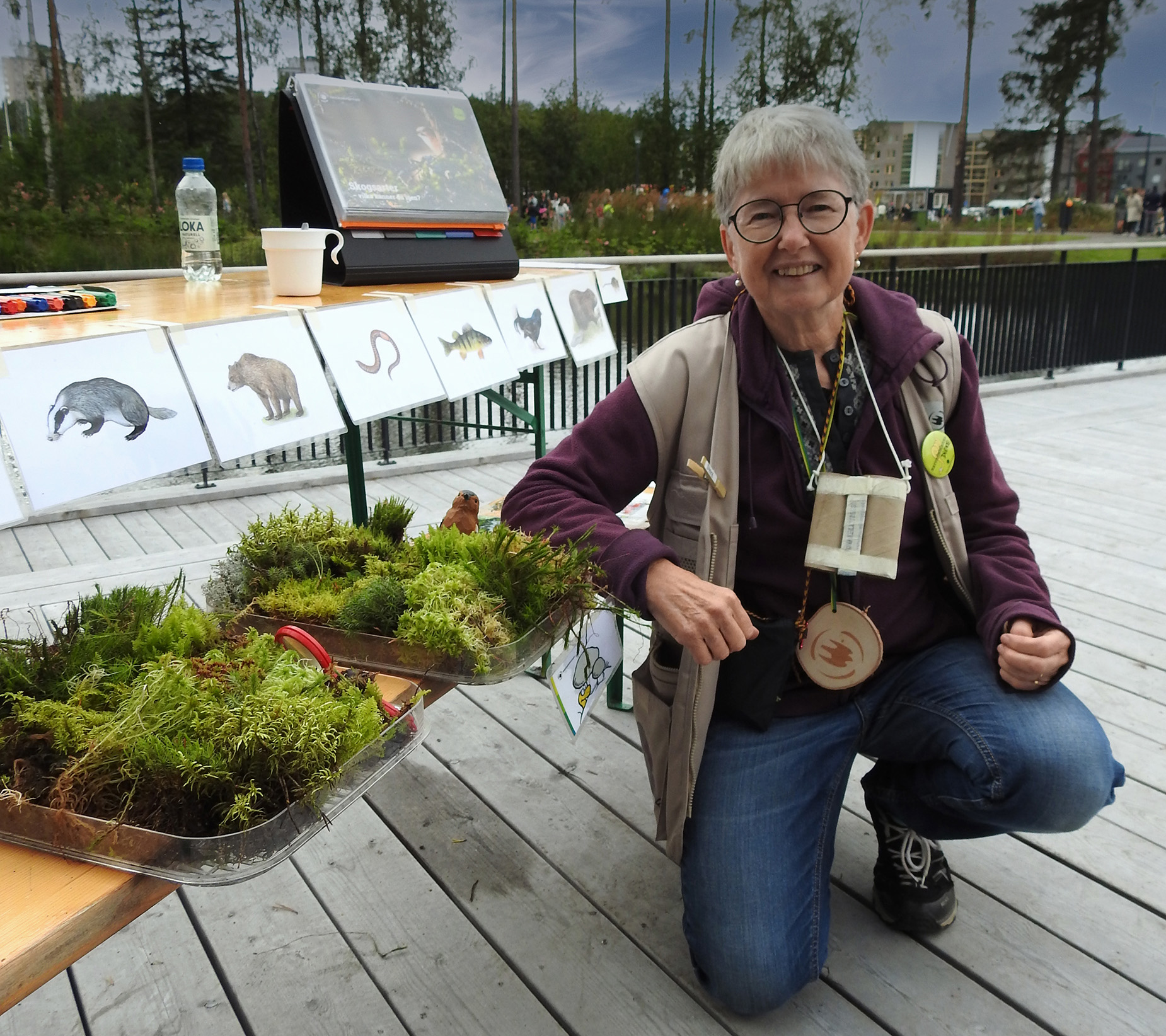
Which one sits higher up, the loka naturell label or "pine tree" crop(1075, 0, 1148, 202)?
"pine tree" crop(1075, 0, 1148, 202)

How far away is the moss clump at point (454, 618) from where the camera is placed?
133cm

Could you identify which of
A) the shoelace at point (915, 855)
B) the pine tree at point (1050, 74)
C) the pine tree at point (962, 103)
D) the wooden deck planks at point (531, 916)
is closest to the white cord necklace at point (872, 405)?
the shoelace at point (915, 855)

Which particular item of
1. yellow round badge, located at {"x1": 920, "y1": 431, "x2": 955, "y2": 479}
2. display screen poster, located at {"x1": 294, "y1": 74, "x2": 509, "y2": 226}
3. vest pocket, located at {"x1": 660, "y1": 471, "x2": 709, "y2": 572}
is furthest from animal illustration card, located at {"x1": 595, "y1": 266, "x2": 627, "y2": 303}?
yellow round badge, located at {"x1": 920, "y1": 431, "x2": 955, "y2": 479}

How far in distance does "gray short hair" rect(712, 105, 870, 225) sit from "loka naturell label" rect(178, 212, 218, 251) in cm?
121

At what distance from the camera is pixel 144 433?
50.4 inches

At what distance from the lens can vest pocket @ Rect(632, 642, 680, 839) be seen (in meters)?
1.62

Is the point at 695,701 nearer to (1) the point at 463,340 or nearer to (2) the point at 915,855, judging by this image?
(2) the point at 915,855

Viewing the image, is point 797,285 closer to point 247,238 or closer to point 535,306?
point 535,306

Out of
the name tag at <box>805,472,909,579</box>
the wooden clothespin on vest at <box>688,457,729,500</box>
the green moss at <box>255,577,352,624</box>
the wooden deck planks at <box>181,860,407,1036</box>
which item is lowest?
the wooden deck planks at <box>181,860,407,1036</box>

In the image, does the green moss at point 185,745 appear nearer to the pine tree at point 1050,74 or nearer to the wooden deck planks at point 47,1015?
the wooden deck planks at point 47,1015

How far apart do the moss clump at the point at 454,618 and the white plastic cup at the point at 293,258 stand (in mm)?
742

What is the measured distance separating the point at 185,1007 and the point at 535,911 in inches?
23.0

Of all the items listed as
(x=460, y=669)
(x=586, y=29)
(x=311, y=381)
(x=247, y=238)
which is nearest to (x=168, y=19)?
(x=247, y=238)

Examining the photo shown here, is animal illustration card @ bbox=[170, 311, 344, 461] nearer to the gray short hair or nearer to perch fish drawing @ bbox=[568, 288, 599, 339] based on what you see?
the gray short hair
